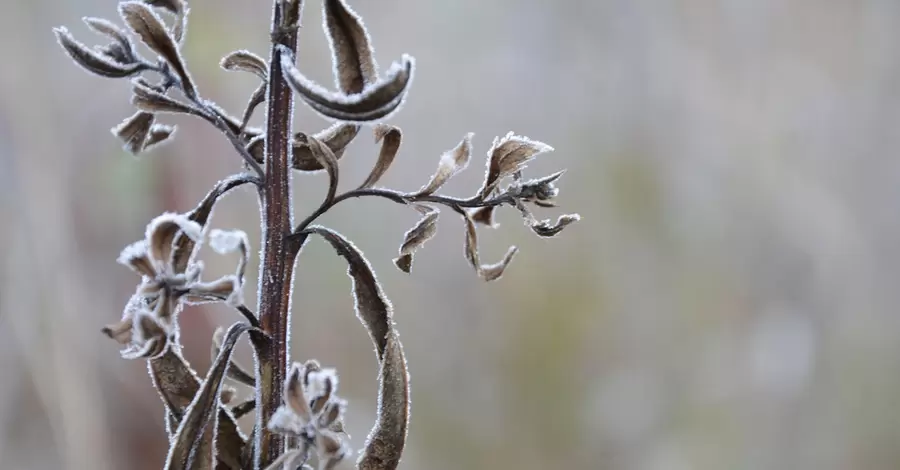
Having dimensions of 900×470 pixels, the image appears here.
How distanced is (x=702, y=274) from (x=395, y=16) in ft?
2.40

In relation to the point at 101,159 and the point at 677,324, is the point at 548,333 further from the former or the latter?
the point at 101,159

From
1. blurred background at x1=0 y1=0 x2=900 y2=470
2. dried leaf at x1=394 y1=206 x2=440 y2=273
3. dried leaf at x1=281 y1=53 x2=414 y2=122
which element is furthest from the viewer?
blurred background at x1=0 y1=0 x2=900 y2=470

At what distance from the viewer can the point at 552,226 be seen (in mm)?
429

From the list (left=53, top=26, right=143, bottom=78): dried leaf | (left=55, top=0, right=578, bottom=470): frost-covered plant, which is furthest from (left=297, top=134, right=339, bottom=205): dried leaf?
(left=53, top=26, right=143, bottom=78): dried leaf

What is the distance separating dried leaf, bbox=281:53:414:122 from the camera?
0.32 m

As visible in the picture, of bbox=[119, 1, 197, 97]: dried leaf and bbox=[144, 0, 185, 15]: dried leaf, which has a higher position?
bbox=[144, 0, 185, 15]: dried leaf

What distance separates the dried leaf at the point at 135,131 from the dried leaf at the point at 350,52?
144 millimetres

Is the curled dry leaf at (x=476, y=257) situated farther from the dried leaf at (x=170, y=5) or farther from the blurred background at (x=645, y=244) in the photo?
the blurred background at (x=645, y=244)

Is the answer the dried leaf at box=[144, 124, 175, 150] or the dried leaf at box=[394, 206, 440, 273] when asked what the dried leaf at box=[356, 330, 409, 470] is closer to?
the dried leaf at box=[394, 206, 440, 273]

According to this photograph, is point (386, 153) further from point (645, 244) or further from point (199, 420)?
point (645, 244)

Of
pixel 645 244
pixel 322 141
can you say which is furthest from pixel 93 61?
pixel 645 244

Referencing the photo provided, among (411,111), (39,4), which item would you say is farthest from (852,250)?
(39,4)

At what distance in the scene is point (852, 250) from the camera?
129cm

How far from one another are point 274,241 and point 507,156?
0.15 metres
